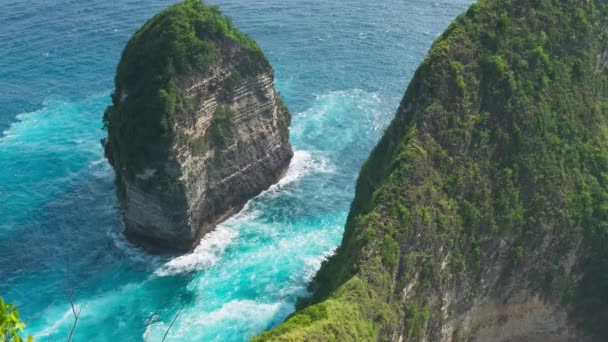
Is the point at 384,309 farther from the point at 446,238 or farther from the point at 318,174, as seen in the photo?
the point at 318,174

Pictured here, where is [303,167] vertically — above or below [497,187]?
below

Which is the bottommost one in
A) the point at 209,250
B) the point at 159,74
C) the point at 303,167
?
the point at 209,250

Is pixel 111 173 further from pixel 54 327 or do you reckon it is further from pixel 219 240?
pixel 54 327

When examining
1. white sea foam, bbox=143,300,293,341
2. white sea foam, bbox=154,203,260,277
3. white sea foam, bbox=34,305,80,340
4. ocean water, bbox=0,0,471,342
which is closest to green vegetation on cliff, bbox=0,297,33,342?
ocean water, bbox=0,0,471,342

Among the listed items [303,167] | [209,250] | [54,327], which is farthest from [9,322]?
[303,167]

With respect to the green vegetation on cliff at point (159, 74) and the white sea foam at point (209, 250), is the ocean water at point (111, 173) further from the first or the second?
the green vegetation on cliff at point (159, 74)

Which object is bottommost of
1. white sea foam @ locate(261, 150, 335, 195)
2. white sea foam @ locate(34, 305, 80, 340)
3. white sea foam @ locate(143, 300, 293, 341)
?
→ white sea foam @ locate(34, 305, 80, 340)

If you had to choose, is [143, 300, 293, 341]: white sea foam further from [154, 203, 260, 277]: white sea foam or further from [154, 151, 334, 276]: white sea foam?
[154, 151, 334, 276]: white sea foam
